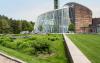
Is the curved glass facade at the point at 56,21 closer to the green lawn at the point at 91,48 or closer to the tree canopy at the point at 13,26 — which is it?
the tree canopy at the point at 13,26

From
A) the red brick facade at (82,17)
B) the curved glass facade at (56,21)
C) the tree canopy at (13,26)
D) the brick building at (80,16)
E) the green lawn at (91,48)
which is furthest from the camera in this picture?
the red brick facade at (82,17)

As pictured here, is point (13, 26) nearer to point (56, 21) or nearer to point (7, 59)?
point (56, 21)

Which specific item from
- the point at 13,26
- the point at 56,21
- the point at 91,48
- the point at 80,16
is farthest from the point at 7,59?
the point at 80,16

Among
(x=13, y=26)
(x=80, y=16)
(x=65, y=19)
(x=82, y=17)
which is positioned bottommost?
(x=13, y=26)

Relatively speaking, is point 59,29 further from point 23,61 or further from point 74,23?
point 23,61

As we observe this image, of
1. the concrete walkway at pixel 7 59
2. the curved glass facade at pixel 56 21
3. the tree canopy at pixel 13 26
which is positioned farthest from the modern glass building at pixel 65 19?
the concrete walkway at pixel 7 59

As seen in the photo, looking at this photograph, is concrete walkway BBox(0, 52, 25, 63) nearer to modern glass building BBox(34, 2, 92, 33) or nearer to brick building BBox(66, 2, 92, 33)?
modern glass building BBox(34, 2, 92, 33)

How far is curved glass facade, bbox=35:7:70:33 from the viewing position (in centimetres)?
14475

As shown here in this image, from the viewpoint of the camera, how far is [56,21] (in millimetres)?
146875

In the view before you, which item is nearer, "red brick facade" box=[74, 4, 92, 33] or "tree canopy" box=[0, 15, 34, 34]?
"tree canopy" box=[0, 15, 34, 34]

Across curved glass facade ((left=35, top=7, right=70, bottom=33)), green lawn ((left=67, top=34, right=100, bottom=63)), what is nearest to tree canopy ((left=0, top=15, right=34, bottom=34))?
curved glass facade ((left=35, top=7, right=70, bottom=33))

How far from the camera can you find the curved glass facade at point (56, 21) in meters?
145

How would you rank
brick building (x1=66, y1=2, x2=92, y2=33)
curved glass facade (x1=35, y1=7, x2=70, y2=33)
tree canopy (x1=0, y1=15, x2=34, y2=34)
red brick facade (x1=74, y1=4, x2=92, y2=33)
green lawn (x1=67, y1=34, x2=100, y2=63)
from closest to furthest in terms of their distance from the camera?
1. green lawn (x1=67, y1=34, x2=100, y2=63)
2. tree canopy (x1=0, y1=15, x2=34, y2=34)
3. curved glass facade (x1=35, y1=7, x2=70, y2=33)
4. brick building (x1=66, y1=2, x2=92, y2=33)
5. red brick facade (x1=74, y1=4, x2=92, y2=33)

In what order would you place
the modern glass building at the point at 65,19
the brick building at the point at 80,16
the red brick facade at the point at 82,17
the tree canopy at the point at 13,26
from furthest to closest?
1. the red brick facade at the point at 82,17
2. the brick building at the point at 80,16
3. the modern glass building at the point at 65,19
4. the tree canopy at the point at 13,26
